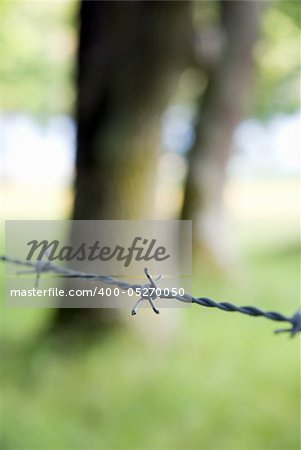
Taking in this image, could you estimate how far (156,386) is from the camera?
1374 millimetres

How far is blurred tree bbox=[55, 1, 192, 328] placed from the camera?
4.65 ft

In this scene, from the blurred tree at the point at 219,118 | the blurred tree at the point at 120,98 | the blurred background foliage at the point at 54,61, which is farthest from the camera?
the blurred background foliage at the point at 54,61

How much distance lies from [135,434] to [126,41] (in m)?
0.94

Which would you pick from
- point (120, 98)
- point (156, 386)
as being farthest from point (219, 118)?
point (156, 386)

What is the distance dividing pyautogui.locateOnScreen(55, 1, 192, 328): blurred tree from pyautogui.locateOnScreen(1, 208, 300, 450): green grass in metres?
0.12

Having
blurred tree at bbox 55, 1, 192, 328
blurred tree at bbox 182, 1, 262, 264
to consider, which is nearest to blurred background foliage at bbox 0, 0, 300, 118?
blurred tree at bbox 182, 1, 262, 264

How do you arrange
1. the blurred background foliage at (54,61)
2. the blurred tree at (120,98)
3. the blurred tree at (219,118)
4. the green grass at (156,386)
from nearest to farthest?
the green grass at (156,386), the blurred tree at (120,98), the blurred tree at (219,118), the blurred background foliage at (54,61)

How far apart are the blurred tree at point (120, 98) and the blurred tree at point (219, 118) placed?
2.01ft

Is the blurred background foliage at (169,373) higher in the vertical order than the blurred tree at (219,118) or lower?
lower

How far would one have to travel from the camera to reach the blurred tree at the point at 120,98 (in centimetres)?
142

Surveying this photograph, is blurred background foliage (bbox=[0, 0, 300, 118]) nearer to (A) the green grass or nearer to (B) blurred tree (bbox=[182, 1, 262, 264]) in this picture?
(B) blurred tree (bbox=[182, 1, 262, 264])
